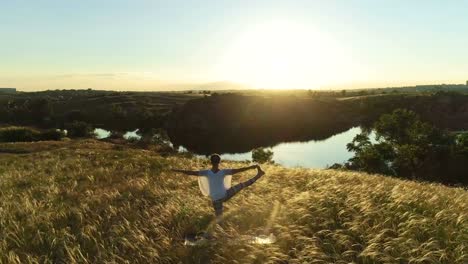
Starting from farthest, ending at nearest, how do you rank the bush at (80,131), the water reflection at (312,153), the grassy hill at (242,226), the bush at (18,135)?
the bush at (80,131) → the water reflection at (312,153) → the bush at (18,135) → the grassy hill at (242,226)

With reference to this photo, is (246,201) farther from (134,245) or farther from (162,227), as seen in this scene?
(134,245)

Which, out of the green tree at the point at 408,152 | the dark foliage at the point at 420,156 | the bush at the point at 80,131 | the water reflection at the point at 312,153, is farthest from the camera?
the bush at the point at 80,131

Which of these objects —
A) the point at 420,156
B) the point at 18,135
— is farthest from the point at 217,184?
the point at 18,135

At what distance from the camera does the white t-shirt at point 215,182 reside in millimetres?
10351

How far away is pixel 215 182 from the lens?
10.4 meters

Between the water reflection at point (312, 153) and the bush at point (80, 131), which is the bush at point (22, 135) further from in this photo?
the water reflection at point (312, 153)

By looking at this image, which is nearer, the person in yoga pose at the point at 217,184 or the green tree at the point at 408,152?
the person in yoga pose at the point at 217,184

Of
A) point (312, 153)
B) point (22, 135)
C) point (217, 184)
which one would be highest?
point (217, 184)

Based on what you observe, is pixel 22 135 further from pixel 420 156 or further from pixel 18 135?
pixel 420 156

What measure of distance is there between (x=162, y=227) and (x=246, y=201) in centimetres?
310

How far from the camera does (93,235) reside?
28.6 ft

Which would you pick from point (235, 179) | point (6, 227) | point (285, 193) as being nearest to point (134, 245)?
point (6, 227)

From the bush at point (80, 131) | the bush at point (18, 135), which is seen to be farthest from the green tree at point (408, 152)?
the bush at point (80, 131)

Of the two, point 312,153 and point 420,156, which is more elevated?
point 420,156
